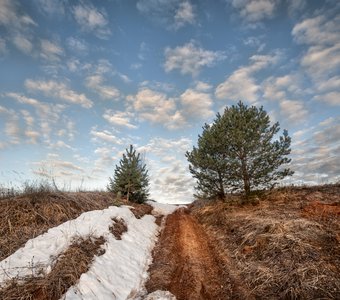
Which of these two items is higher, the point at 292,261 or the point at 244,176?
the point at 244,176

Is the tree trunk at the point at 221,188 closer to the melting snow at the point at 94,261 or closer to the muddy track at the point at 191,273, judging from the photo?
the muddy track at the point at 191,273

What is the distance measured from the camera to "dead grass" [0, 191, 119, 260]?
717 centimetres

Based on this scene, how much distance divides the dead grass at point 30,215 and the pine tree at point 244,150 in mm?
9847

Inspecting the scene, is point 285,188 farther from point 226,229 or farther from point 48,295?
point 48,295

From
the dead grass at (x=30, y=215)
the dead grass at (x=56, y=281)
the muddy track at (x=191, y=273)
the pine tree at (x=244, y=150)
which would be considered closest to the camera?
the dead grass at (x=56, y=281)

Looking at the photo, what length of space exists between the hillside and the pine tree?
17.7 feet

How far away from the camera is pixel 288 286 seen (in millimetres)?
5836

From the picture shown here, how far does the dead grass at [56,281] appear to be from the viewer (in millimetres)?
4945

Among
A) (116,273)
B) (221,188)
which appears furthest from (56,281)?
(221,188)

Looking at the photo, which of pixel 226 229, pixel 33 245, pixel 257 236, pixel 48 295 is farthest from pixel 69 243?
pixel 226 229

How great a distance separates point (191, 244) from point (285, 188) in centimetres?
1013

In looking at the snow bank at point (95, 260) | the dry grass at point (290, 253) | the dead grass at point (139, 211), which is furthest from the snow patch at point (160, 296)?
the dead grass at point (139, 211)

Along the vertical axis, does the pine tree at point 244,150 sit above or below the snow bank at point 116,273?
above

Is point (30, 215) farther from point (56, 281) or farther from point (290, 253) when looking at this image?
point (290, 253)
